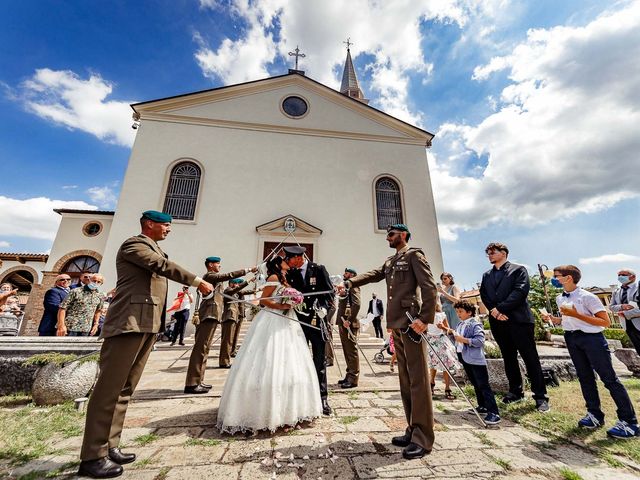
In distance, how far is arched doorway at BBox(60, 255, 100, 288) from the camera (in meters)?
12.3

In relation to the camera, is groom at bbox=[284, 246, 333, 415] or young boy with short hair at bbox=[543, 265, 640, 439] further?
groom at bbox=[284, 246, 333, 415]

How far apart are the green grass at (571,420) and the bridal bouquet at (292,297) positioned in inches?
115

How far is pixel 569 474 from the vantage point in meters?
2.17

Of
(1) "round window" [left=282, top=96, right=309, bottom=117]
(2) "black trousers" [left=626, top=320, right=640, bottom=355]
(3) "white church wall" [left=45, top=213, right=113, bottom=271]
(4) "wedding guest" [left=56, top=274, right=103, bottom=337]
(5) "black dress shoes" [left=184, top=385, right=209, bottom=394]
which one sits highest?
(1) "round window" [left=282, top=96, right=309, bottom=117]

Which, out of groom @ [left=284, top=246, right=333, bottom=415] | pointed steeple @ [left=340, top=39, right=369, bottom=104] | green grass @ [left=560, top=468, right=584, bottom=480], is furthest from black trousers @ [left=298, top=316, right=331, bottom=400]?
pointed steeple @ [left=340, top=39, right=369, bottom=104]

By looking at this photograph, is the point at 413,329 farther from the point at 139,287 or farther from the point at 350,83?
the point at 350,83

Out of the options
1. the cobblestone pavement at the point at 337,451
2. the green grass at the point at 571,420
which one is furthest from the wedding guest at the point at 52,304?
the green grass at the point at 571,420

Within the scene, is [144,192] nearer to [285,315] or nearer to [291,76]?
[291,76]

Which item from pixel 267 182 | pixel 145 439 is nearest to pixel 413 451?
pixel 145 439

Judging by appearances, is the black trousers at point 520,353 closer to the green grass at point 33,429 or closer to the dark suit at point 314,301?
the dark suit at point 314,301

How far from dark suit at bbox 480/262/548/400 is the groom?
2.45 metres

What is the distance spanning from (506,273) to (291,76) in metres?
14.1

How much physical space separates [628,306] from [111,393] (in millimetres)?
6877

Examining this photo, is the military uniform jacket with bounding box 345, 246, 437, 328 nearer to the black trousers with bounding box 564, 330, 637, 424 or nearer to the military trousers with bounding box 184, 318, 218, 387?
the black trousers with bounding box 564, 330, 637, 424
